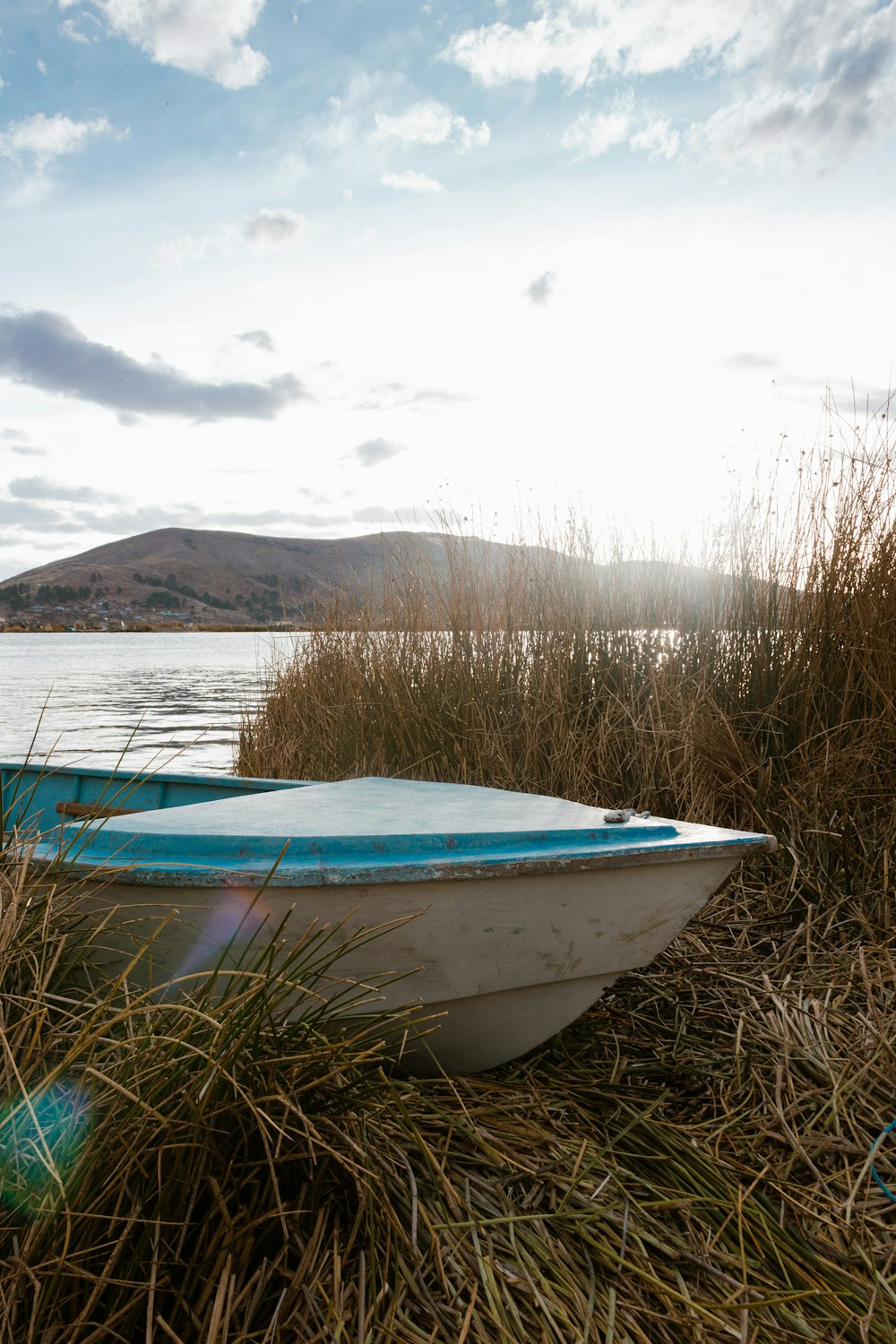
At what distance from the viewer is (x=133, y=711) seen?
17.1 m

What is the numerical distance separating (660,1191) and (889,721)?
7.97 feet

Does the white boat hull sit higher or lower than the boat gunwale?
lower

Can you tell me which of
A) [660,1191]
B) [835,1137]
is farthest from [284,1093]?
[835,1137]

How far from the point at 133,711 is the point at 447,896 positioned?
16250mm

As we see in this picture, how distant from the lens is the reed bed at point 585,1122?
135 centimetres

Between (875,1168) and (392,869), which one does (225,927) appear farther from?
(875,1168)

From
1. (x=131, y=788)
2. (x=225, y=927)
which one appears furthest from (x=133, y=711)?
(x=225, y=927)

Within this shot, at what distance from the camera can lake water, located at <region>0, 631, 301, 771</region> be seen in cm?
913

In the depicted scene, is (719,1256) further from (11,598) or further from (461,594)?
(11,598)

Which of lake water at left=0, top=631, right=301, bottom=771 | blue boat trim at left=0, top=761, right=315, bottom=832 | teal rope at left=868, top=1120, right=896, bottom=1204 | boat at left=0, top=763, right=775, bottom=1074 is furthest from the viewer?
lake water at left=0, top=631, right=301, bottom=771

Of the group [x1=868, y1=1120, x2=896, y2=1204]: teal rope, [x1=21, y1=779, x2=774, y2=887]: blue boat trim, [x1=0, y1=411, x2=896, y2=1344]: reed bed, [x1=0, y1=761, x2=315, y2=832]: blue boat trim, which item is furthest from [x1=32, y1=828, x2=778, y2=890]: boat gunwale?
[x1=0, y1=761, x2=315, y2=832]: blue boat trim

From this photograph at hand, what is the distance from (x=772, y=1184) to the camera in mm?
1913

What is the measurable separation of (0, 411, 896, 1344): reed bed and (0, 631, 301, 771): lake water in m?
1.12

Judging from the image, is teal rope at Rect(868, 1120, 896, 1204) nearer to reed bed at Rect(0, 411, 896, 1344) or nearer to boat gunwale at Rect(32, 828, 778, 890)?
reed bed at Rect(0, 411, 896, 1344)
